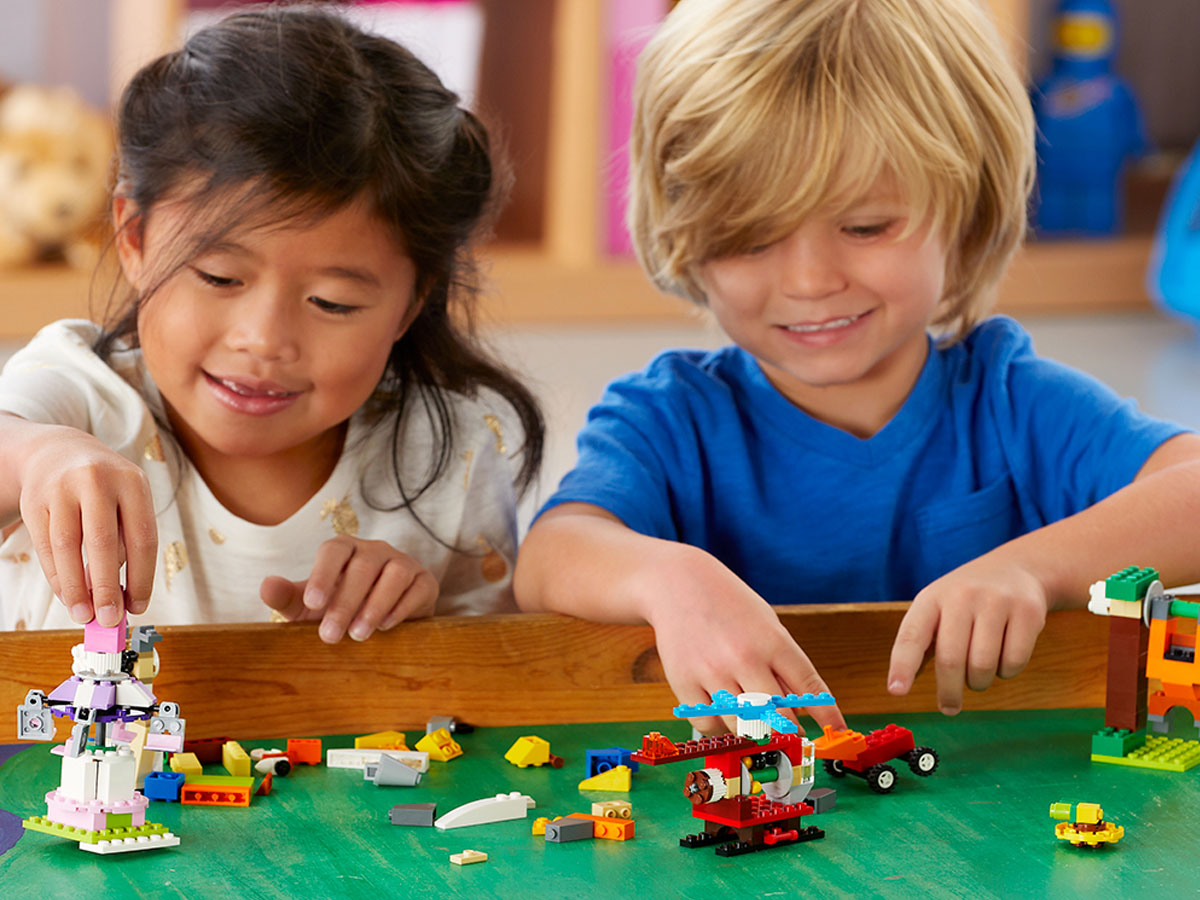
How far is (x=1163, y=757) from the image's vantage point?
0.77 metres

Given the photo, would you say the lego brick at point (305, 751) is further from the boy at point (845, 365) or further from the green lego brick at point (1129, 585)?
the green lego brick at point (1129, 585)

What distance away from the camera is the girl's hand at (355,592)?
840 mm

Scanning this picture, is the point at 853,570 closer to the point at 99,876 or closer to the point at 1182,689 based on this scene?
the point at 1182,689

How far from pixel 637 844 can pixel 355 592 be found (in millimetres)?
271

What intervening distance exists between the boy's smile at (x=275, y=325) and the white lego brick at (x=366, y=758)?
0.30 m

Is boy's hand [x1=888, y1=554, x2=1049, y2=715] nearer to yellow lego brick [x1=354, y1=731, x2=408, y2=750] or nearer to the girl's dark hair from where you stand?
yellow lego brick [x1=354, y1=731, x2=408, y2=750]

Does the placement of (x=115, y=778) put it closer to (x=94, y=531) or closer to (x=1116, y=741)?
(x=94, y=531)

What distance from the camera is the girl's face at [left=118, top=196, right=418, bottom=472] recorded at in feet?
3.16

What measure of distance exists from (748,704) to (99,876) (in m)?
0.28

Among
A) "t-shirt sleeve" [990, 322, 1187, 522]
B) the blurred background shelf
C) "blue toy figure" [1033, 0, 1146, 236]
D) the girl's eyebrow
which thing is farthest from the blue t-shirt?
"blue toy figure" [1033, 0, 1146, 236]

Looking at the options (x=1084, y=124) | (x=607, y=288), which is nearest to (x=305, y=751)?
(x=607, y=288)

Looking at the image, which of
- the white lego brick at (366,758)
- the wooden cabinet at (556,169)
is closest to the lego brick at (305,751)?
the white lego brick at (366,758)

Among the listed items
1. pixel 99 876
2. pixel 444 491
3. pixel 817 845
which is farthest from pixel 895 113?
pixel 99 876

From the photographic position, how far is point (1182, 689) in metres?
0.78
